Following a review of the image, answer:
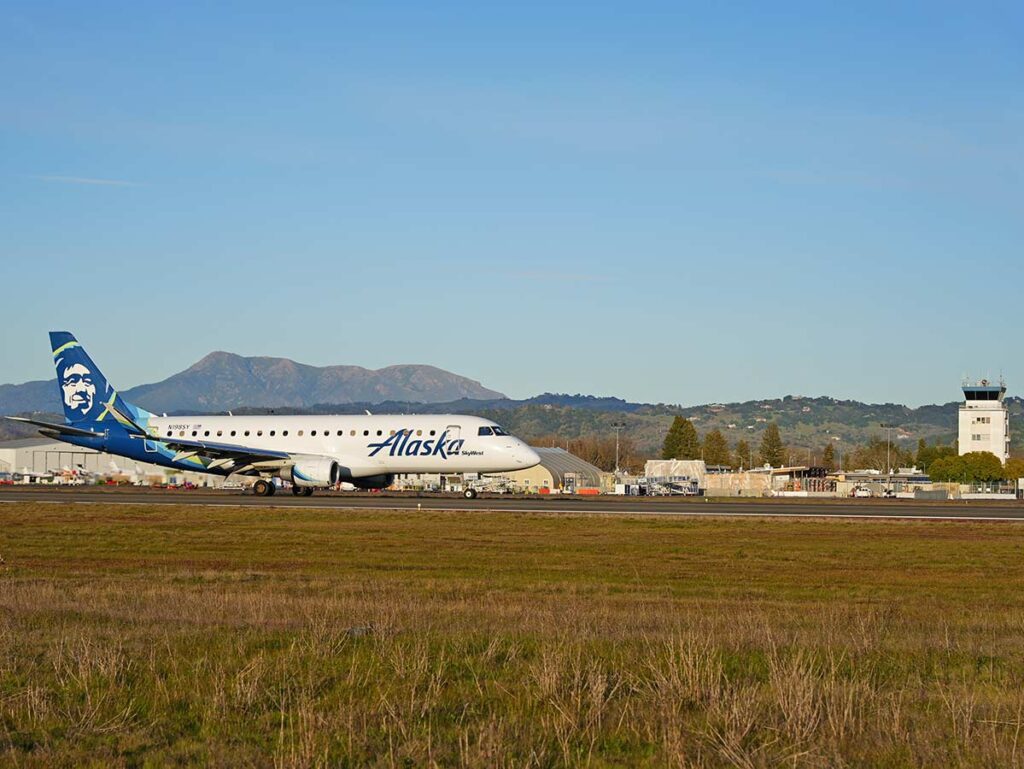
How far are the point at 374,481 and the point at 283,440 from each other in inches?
246

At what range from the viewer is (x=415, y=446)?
72062 millimetres

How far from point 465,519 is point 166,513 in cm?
1472

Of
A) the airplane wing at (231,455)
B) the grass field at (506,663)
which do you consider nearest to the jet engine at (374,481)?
the airplane wing at (231,455)

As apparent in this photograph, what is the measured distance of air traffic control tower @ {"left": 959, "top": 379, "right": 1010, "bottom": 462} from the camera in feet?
579

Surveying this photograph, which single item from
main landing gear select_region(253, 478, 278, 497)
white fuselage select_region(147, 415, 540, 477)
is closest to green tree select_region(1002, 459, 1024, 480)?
white fuselage select_region(147, 415, 540, 477)

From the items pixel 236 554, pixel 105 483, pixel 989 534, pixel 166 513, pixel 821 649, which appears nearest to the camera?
pixel 821 649

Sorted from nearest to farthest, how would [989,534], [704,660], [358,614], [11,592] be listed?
[704,660] → [358,614] → [11,592] → [989,534]

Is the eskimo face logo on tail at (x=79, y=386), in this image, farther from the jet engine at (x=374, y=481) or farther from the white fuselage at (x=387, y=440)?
the jet engine at (x=374, y=481)

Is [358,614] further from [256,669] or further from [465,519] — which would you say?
[465,519]

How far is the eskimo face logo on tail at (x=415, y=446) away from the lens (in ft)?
234

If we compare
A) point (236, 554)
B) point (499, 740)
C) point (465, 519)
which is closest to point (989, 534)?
point (465, 519)

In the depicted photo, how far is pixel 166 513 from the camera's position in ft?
185

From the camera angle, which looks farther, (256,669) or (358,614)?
(358,614)

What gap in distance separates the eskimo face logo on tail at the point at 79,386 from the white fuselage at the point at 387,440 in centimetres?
564
